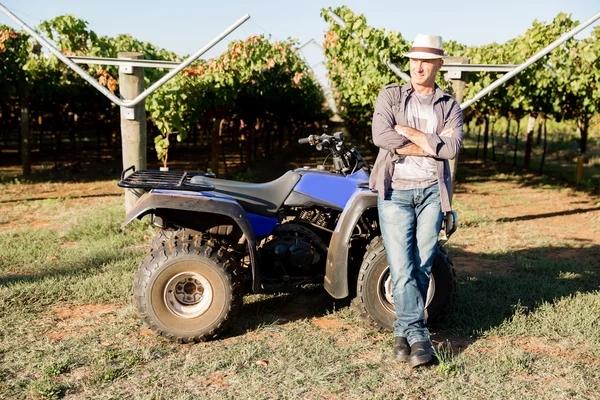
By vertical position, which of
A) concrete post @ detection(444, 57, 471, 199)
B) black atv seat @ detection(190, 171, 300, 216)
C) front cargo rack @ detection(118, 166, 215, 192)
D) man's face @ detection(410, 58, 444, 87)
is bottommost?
black atv seat @ detection(190, 171, 300, 216)

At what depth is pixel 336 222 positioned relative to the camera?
435 centimetres

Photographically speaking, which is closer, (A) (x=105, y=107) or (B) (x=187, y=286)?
(B) (x=187, y=286)

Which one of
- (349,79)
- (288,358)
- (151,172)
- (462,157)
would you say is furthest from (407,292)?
(462,157)

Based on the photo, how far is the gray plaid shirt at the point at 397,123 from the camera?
11.2 ft

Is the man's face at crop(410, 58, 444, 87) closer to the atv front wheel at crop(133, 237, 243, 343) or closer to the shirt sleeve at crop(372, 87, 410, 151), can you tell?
the shirt sleeve at crop(372, 87, 410, 151)

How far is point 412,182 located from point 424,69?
2.14ft

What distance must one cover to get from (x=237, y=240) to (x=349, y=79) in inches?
260

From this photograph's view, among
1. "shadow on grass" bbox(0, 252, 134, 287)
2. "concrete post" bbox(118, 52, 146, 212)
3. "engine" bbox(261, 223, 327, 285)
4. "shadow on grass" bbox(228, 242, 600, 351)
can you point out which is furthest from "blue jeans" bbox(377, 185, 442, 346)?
"concrete post" bbox(118, 52, 146, 212)

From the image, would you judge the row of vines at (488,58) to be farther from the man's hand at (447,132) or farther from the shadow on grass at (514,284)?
the man's hand at (447,132)

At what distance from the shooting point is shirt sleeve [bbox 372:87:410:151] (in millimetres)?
3400

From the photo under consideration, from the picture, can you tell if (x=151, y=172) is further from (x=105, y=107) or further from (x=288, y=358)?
(x=105, y=107)

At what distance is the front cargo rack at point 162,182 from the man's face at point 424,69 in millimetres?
1483

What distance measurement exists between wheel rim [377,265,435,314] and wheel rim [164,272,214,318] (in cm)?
113

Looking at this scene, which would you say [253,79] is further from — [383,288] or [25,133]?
[383,288]
